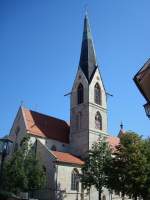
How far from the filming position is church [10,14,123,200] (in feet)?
121

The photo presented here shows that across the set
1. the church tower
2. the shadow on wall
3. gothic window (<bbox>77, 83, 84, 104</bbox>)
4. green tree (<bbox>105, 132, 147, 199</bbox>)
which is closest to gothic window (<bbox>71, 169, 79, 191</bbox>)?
the shadow on wall

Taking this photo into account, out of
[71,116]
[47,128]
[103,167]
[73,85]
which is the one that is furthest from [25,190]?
[73,85]

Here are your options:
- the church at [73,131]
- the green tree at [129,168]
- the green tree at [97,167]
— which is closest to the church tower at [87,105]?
the church at [73,131]

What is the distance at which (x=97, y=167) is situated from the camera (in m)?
34.4

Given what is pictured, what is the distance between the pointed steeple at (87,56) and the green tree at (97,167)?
15472mm

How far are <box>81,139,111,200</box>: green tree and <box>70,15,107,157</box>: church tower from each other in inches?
304

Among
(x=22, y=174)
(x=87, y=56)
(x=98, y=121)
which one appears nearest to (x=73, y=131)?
(x=98, y=121)

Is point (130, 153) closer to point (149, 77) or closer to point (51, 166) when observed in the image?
point (51, 166)

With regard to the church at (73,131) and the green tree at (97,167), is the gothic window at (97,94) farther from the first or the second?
the green tree at (97,167)

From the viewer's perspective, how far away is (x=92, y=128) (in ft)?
148

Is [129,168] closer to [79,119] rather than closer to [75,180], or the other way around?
[75,180]

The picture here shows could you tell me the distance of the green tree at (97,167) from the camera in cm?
3372

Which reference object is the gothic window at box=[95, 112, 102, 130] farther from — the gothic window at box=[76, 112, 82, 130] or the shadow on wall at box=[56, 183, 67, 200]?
the shadow on wall at box=[56, 183, 67, 200]

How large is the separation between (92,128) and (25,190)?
16613 mm
